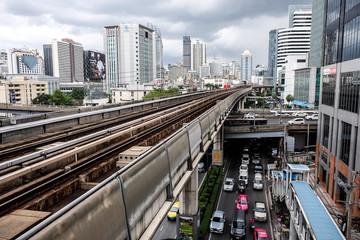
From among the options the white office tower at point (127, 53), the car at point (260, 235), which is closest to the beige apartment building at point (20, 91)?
the white office tower at point (127, 53)

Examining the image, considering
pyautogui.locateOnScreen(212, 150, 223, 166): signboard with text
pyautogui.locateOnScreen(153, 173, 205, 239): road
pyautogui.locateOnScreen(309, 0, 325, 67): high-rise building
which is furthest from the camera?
pyautogui.locateOnScreen(309, 0, 325, 67): high-rise building

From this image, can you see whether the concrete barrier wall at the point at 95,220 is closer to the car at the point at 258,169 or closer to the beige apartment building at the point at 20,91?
the car at the point at 258,169

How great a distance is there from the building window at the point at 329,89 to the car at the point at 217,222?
1422 centimetres

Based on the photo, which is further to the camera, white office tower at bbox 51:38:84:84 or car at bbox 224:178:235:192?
white office tower at bbox 51:38:84:84

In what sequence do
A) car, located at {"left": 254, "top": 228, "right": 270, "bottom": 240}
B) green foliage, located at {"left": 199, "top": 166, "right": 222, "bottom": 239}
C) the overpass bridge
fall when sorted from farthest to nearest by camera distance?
green foliage, located at {"left": 199, "top": 166, "right": 222, "bottom": 239} < car, located at {"left": 254, "top": 228, "right": 270, "bottom": 240} < the overpass bridge

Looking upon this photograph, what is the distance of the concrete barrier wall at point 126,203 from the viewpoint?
3676mm

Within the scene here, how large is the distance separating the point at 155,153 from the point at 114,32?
117 meters

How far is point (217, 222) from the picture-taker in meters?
18.4

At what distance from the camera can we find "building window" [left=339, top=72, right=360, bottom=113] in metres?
19.4

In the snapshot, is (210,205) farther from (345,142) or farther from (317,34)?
(317,34)

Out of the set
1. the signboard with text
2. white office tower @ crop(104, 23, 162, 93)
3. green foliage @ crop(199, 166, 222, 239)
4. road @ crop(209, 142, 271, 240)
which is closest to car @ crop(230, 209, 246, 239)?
road @ crop(209, 142, 271, 240)

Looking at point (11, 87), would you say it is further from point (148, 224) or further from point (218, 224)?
point (148, 224)

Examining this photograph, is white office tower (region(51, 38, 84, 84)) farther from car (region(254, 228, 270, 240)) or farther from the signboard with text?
car (region(254, 228, 270, 240))

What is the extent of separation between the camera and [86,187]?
677 cm
